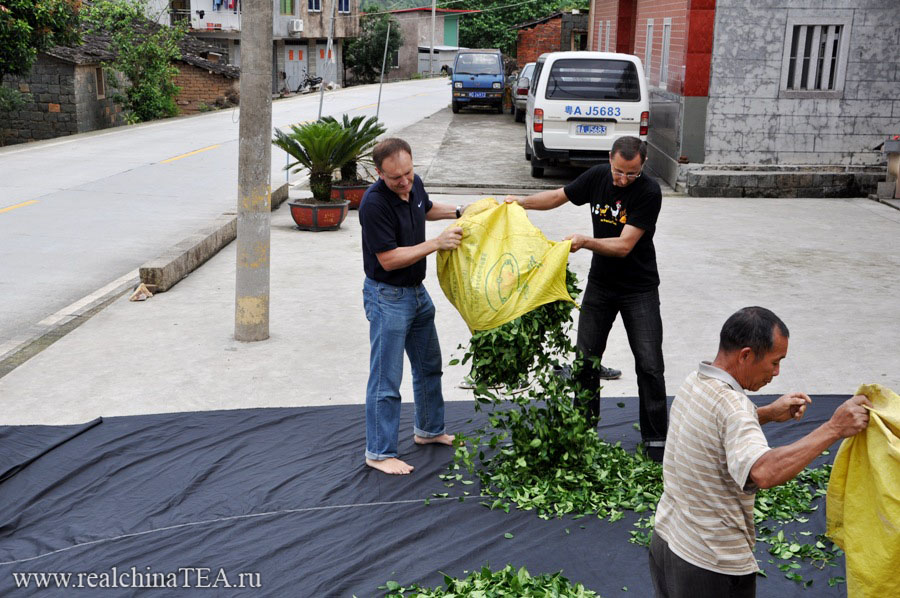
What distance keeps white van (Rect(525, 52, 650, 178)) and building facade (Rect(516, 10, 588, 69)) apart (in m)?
29.7

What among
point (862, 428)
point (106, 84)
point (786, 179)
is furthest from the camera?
point (106, 84)

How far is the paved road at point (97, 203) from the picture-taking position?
10602 mm

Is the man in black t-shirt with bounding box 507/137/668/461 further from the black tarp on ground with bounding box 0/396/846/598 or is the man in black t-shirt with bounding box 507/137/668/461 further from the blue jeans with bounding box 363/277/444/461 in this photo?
the blue jeans with bounding box 363/277/444/461

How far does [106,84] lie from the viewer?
32.0 meters

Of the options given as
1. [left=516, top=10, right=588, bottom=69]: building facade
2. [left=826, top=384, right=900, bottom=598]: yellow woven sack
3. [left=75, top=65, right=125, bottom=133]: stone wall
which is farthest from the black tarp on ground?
[left=516, top=10, right=588, bottom=69]: building facade

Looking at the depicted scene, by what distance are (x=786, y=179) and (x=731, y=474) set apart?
14073 mm

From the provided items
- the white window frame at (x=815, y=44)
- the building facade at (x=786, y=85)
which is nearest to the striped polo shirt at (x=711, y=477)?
the building facade at (x=786, y=85)

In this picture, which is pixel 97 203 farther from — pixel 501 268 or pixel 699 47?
pixel 501 268

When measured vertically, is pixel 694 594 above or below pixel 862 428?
below

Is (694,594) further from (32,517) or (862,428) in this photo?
(32,517)

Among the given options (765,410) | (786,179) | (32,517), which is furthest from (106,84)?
(765,410)

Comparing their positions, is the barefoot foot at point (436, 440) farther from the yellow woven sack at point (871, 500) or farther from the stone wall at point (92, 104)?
the stone wall at point (92, 104)

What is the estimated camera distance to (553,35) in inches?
1980

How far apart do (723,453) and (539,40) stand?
5072 cm
